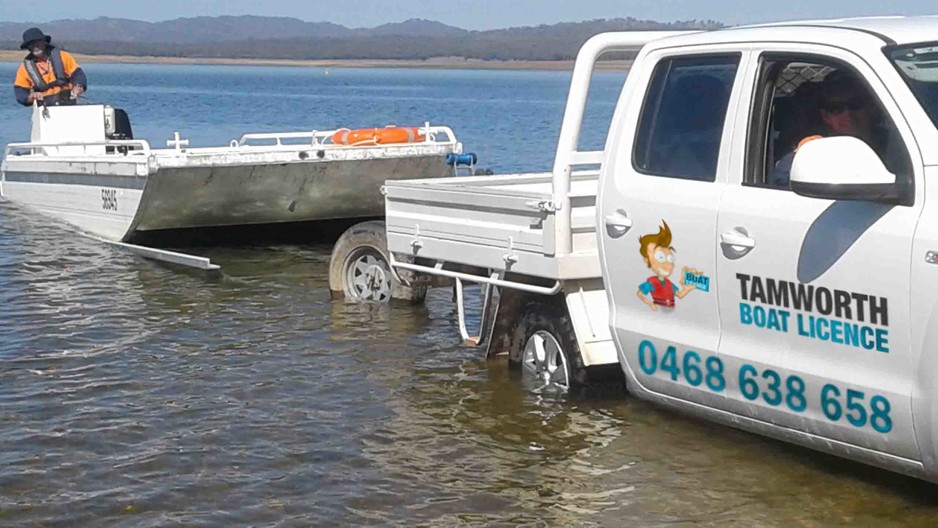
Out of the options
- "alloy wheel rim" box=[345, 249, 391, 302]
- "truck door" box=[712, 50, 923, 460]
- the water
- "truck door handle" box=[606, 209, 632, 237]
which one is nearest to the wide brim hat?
the water

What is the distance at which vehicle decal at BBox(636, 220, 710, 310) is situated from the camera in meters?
6.23

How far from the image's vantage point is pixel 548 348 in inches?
305

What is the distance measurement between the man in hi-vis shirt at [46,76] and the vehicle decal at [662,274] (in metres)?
10.8

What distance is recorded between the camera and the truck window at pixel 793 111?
19.0 ft

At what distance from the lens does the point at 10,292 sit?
11.9m

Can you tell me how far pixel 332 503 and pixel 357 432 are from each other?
1.15 metres

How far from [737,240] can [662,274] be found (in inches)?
20.7

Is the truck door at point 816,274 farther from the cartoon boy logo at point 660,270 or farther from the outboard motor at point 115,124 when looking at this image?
the outboard motor at point 115,124

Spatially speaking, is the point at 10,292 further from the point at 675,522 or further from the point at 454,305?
the point at 675,522

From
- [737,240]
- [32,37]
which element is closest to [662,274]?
[737,240]

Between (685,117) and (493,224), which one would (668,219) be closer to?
(685,117)

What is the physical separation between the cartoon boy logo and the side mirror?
1091 millimetres

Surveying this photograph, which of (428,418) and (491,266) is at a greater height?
(491,266)

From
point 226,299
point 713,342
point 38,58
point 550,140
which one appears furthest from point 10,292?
point 550,140
